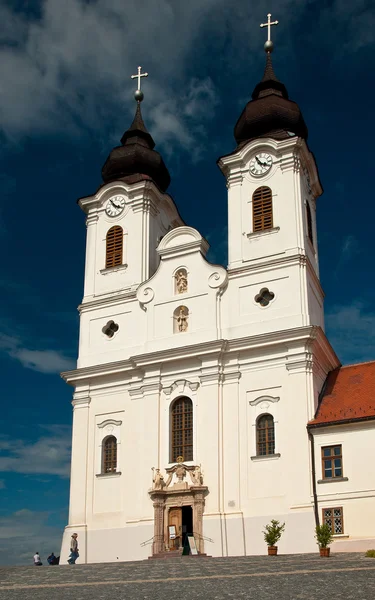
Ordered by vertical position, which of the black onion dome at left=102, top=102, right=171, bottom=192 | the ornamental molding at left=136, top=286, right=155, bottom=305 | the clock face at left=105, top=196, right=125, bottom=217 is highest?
the black onion dome at left=102, top=102, right=171, bottom=192

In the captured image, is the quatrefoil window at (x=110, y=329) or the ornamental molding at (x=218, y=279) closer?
the ornamental molding at (x=218, y=279)

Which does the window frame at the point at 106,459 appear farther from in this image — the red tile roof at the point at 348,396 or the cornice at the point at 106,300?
the red tile roof at the point at 348,396

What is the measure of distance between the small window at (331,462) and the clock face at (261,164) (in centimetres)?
1263

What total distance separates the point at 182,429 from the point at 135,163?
13950 mm

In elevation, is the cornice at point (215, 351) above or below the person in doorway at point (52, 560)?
above

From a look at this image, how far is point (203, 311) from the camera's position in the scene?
3231 centimetres

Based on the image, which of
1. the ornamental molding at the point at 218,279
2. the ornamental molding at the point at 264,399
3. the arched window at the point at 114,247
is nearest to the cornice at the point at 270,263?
the ornamental molding at the point at 218,279

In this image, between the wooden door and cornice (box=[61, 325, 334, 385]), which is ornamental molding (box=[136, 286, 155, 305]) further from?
the wooden door

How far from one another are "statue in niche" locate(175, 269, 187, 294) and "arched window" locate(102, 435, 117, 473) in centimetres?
683

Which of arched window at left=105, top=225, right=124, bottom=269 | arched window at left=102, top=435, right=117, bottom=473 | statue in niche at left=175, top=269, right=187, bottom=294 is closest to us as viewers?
arched window at left=102, top=435, right=117, bottom=473

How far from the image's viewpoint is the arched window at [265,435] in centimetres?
2897

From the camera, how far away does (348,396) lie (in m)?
29.3

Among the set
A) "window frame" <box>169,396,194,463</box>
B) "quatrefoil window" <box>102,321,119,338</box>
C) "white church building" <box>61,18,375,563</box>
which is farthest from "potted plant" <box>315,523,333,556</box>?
"quatrefoil window" <box>102,321,119,338</box>

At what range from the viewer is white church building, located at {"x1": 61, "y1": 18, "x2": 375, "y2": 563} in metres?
27.8
